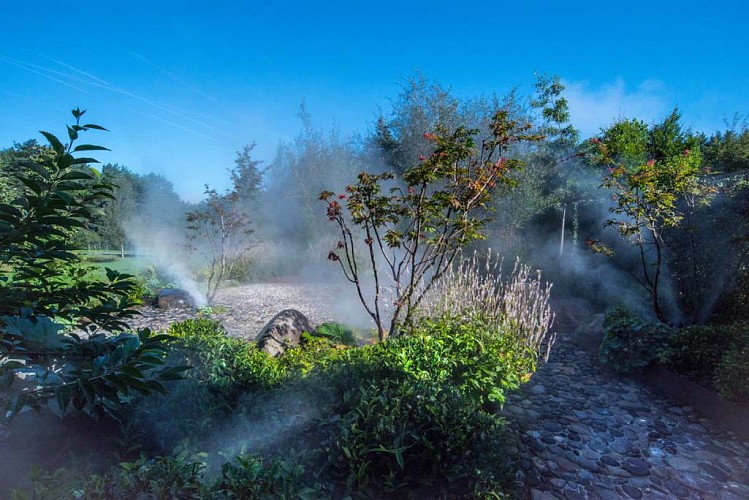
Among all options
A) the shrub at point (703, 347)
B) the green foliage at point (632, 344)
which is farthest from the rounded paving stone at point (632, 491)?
the green foliage at point (632, 344)

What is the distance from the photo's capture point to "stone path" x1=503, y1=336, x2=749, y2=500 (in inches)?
102

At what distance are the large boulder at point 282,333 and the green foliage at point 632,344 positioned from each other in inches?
142

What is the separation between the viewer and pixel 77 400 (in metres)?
1.39

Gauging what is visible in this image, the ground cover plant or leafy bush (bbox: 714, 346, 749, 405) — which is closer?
the ground cover plant

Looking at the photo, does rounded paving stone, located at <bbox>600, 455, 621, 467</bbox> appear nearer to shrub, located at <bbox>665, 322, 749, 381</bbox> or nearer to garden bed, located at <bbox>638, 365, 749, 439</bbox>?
garden bed, located at <bbox>638, 365, 749, 439</bbox>

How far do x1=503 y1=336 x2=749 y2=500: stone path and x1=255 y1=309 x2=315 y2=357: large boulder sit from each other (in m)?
2.42

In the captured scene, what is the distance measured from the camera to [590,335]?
5930 mm

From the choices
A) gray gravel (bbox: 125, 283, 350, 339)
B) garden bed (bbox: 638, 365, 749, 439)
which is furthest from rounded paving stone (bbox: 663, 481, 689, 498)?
gray gravel (bbox: 125, 283, 350, 339)

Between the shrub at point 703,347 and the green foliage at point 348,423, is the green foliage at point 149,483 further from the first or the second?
the shrub at point 703,347

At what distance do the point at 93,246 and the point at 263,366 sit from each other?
1619cm

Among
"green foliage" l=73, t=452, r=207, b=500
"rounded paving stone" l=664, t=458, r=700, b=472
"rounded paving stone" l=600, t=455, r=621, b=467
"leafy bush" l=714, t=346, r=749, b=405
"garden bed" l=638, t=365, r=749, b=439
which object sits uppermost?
"leafy bush" l=714, t=346, r=749, b=405

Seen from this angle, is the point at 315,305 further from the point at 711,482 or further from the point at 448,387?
the point at 711,482

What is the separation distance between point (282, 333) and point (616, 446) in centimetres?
338

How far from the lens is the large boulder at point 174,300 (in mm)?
7695
